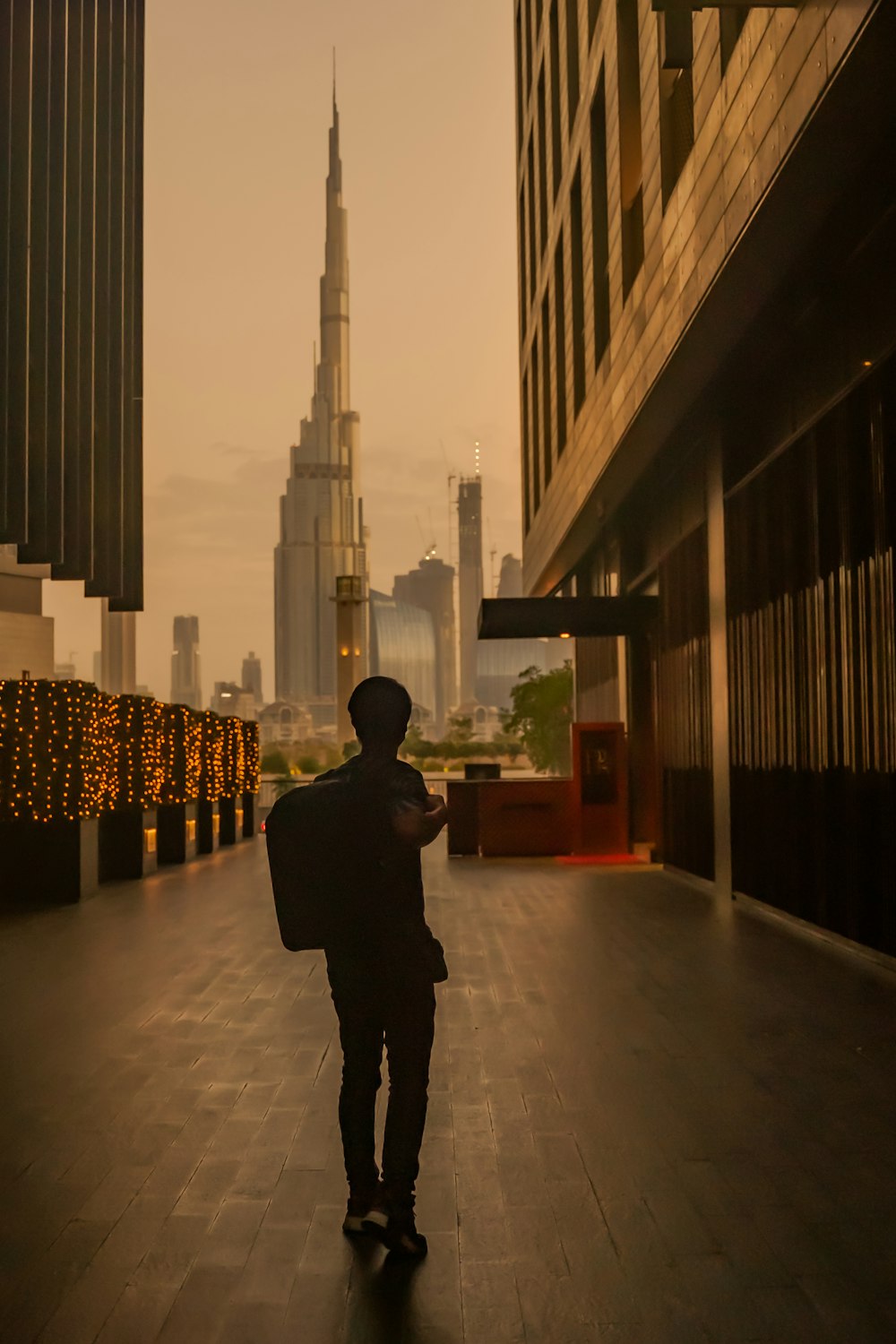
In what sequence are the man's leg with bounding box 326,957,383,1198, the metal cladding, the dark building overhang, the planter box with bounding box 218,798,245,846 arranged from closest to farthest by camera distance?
1. the man's leg with bounding box 326,957,383,1198
2. the dark building overhang
3. the metal cladding
4. the planter box with bounding box 218,798,245,846

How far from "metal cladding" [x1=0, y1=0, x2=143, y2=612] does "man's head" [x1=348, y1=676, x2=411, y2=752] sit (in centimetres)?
1641

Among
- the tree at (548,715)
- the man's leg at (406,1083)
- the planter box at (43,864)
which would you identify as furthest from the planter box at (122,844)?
the tree at (548,715)

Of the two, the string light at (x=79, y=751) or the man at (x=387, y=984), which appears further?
the string light at (x=79, y=751)

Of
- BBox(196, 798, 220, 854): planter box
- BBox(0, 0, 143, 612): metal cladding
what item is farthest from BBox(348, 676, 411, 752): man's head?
BBox(0, 0, 143, 612): metal cladding

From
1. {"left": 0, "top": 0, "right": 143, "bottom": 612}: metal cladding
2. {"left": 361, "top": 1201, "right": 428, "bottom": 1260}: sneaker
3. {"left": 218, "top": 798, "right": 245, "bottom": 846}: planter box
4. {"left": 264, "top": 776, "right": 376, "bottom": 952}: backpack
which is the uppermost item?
{"left": 0, "top": 0, "right": 143, "bottom": 612}: metal cladding

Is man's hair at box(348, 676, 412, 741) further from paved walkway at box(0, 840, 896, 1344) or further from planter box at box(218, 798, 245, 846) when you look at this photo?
planter box at box(218, 798, 245, 846)

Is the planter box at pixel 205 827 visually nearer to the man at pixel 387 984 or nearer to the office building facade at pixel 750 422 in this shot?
the office building facade at pixel 750 422

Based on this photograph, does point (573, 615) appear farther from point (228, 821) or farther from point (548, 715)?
point (548, 715)

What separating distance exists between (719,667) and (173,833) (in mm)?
8179

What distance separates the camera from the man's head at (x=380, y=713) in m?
3.57

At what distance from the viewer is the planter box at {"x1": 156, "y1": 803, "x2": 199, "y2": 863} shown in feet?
57.4

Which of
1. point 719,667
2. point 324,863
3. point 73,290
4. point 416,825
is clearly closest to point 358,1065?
point 324,863

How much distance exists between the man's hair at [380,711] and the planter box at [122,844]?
12.0 metres

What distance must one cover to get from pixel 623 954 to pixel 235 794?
1474 centimetres
